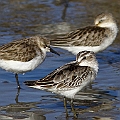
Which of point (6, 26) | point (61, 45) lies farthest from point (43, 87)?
point (6, 26)

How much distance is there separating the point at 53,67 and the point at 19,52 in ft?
5.39

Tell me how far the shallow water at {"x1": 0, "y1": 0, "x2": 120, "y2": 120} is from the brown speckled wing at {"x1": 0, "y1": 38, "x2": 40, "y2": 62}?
60 centimetres

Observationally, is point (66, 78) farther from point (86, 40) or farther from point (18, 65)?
point (86, 40)

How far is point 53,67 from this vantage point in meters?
11.2

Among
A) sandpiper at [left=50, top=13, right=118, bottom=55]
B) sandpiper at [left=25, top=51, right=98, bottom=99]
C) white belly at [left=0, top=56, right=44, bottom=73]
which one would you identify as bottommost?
sandpiper at [left=25, top=51, right=98, bottom=99]

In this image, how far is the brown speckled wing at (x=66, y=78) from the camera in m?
8.09

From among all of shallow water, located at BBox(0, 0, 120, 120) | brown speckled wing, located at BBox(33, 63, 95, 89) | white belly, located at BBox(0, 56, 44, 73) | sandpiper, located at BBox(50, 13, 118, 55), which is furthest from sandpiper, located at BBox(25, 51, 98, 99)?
sandpiper, located at BBox(50, 13, 118, 55)

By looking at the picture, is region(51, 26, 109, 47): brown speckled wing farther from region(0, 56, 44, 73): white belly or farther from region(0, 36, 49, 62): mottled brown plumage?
region(0, 56, 44, 73): white belly

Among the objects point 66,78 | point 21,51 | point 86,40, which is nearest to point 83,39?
point 86,40

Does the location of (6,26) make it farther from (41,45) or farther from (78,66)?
(78,66)

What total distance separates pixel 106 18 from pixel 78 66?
13.0ft

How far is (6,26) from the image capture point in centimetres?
1464

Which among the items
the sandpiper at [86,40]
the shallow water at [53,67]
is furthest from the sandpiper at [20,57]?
the sandpiper at [86,40]

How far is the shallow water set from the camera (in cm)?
856
